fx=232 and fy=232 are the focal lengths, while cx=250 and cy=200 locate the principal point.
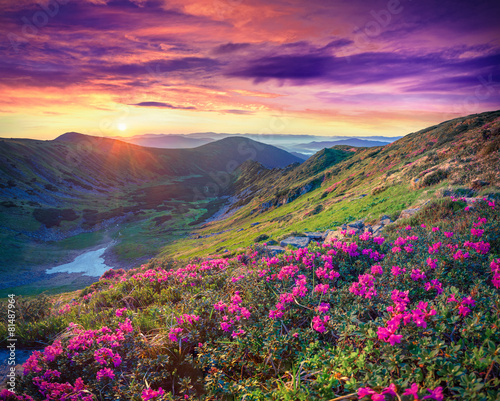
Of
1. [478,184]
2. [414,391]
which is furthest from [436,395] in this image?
[478,184]

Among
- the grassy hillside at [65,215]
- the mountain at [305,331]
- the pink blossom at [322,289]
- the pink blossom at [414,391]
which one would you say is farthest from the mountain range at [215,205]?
the pink blossom at [414,391]

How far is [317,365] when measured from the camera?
3.37 meters

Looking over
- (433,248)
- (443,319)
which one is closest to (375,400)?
(443,319)

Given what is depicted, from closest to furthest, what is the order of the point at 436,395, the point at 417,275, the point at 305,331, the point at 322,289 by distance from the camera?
the point at 436,395, the point at 305,331, the point at 417,275, the point at 322,289

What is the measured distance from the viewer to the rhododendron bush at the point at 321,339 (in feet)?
9.20

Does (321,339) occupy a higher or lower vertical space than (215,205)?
higher

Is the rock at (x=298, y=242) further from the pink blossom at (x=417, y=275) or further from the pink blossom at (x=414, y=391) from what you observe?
the pink blossom at (x=414, y=391)

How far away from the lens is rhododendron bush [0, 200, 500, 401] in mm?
2805

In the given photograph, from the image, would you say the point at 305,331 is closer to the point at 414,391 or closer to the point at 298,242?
the point at 414,391

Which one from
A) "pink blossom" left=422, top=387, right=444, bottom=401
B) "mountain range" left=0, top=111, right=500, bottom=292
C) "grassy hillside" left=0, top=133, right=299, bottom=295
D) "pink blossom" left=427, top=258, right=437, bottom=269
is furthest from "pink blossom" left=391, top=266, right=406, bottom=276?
"grassy hillside" left=0, top=133, right=299, bottom=295

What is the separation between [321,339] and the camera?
426 centimetres

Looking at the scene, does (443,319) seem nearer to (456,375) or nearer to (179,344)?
(456,375)

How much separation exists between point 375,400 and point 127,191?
21266 cm

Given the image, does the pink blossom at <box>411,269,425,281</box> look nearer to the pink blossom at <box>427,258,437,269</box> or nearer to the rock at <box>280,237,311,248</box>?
the pink blossom at <box>427,258,437,269</box>
